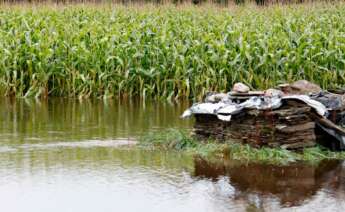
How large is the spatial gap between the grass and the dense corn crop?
224 inches

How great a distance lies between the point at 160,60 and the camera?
16.5m

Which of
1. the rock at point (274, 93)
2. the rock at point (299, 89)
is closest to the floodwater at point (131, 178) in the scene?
the rock at point (274, 93)

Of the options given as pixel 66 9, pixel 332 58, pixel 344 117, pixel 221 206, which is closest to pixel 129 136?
pixel 344 117

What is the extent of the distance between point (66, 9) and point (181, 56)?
28.0 ft

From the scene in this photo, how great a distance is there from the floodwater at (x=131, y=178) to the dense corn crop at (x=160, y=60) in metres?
4.34

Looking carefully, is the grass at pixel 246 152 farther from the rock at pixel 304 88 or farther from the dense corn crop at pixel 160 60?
the dense corn crop at pixel 160 60

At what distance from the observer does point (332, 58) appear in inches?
642

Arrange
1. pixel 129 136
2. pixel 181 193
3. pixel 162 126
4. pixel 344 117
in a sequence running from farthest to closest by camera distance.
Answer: pixel 162 126 < pixel 129 136 < pixel 344 117 < pixel 181 193

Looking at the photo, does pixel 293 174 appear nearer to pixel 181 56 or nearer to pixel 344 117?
pixel 344 117

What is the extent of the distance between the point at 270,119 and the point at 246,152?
0.46 meters

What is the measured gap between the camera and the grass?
9.38m

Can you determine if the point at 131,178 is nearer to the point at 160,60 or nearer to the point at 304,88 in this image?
the point at 304,88

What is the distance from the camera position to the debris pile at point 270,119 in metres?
9.54

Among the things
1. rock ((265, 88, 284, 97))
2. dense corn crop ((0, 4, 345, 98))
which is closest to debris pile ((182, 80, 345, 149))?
rock ((265, 88, 284, 97))
